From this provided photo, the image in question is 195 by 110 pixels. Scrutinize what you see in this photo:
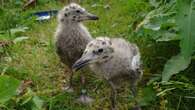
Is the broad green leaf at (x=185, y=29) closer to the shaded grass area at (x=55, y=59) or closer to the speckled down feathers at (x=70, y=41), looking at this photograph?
the shaded grass area at (x=55, y=59)

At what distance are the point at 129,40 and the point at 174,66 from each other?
970 mm

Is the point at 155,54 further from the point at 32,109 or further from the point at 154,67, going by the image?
the point at 32,109

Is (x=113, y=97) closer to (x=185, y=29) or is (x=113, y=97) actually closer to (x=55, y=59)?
(x=185, y=29)

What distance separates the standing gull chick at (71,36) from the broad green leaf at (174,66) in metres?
0.82

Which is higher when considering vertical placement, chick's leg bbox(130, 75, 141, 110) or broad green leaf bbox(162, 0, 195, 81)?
broad green leaf bbox(162, 0, 195, 81)

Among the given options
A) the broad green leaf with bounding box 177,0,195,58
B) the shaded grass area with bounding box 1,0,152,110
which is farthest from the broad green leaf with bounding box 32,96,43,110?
the broad green leaf with bounding box 177,0,195,58

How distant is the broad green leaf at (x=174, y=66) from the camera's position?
162 inches

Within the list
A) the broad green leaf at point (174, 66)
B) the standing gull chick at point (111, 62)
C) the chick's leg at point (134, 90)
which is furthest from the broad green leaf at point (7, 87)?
the broad green leaf at point (174, 66)

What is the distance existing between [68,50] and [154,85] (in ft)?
2.74

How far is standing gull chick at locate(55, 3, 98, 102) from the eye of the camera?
4.61m

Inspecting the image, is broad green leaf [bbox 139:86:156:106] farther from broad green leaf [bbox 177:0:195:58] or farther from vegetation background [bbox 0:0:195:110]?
broad green leaf [bbox 177:0:195:58]

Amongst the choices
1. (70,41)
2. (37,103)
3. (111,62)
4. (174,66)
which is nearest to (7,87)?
(37,103)

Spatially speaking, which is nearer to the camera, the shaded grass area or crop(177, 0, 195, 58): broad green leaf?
crop(177, 0, 195, 58): broad green leaf

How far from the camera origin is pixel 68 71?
4.99 metres
